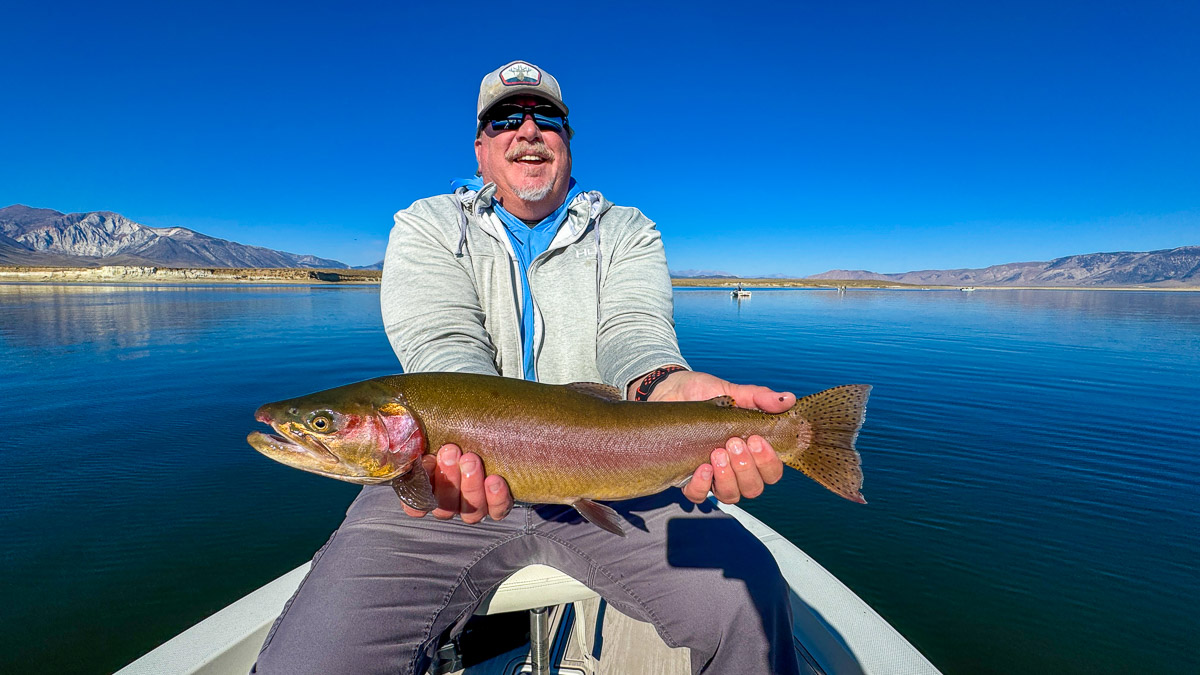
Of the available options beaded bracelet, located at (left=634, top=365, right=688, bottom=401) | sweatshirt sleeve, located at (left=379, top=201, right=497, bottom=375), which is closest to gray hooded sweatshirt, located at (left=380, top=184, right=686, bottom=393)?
sweatshirt sleeve, located at (left=379, top=201, right=497, bottom=375)

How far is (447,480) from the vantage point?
2521mm

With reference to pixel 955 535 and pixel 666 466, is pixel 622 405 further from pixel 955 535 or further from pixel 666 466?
pixel 955 535

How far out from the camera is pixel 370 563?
2.61 meters

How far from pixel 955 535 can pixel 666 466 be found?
619 centimetres

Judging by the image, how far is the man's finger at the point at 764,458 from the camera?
2.73 meters

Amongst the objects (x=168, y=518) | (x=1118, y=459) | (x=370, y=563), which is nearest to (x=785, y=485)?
(x=1118, y=459)

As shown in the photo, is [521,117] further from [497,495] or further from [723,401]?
[497,495]

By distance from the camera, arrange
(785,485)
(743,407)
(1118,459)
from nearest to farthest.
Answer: (743,407)
(785,485)
(1118,459)

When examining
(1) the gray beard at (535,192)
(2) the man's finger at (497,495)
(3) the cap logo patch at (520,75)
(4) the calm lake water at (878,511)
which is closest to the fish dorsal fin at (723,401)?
(2) the man's finger at (497,495)

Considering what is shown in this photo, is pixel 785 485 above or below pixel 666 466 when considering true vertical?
below

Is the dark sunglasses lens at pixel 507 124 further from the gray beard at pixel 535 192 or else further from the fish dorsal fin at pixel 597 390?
the fish dorsal fin at pixel 597 390

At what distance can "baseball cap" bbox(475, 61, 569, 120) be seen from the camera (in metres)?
3.81

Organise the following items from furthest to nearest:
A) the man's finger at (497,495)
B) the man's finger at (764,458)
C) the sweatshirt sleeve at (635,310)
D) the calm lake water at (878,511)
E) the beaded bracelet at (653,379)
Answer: the calm lake water at (878,511), the sweatshirt sleeve at (635,310), the beaded bracelet at (653,379), the man's finger at (764,458), the man's finger at (497,495)

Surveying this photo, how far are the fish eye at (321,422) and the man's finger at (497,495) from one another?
773 millimetres
